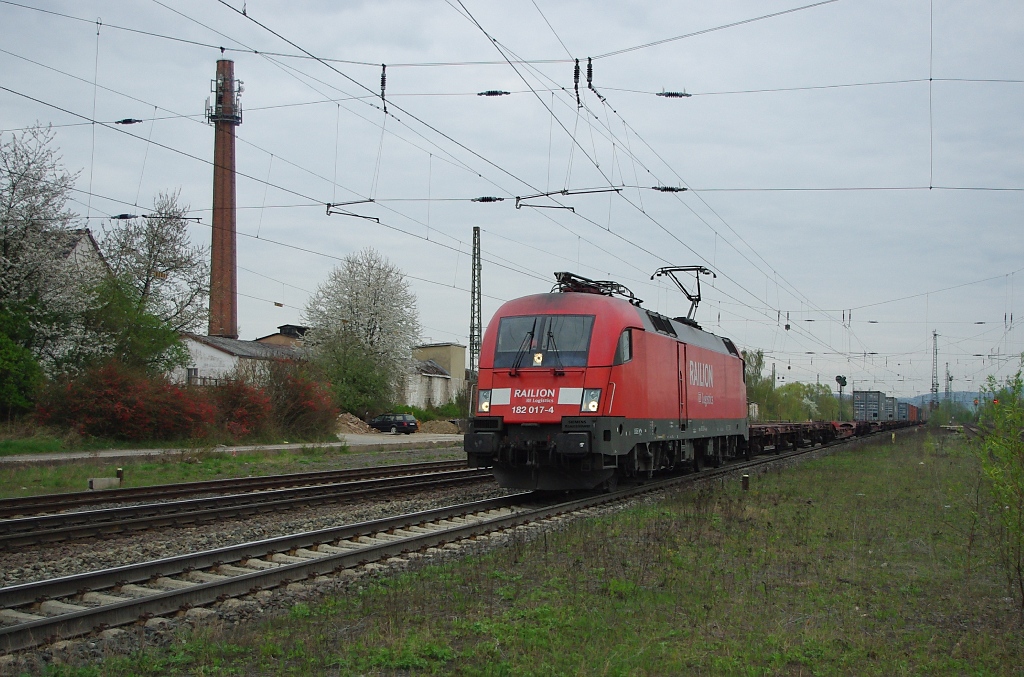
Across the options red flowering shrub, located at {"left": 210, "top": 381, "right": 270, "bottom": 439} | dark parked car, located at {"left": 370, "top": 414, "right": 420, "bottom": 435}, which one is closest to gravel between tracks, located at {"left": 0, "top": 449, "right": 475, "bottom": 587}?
red flowering shrub, located at {"left": 210, "top": 381, "right": 270, "bottom": 439}

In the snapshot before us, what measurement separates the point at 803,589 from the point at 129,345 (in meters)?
28.9

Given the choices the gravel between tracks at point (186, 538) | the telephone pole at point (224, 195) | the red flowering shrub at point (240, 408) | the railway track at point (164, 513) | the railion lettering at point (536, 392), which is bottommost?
the gravel between tracks at point (186, 538)

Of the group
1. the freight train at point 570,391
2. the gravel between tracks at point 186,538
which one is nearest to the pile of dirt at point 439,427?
the gravel between tracks at point 186,538

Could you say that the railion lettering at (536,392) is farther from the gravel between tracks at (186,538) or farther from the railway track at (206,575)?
the gravel between tracks at (186,538)

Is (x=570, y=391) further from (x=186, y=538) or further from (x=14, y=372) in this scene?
(x=14, y=372)

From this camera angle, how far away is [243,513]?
1337cm

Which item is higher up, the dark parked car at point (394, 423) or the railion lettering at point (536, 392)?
the railion lettering at point (536, 392)

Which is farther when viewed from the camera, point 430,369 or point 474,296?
point 430,369

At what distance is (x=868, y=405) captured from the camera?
2488 inches

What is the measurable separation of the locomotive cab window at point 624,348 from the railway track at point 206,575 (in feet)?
9.99

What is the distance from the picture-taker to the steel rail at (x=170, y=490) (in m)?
13.9

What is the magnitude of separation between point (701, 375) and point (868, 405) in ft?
158

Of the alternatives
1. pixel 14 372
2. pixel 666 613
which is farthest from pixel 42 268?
pixel 666 613

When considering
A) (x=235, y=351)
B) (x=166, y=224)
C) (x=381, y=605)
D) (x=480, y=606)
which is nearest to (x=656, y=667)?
(x=480, y=606)
